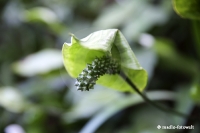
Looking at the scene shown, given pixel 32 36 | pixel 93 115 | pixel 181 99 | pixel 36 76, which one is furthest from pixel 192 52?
pixel 32 36

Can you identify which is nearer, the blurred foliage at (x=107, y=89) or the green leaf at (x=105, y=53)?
the green leaf at (x=105, y=53)

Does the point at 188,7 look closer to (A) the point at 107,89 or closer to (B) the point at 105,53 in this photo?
(B) the point at 105,53

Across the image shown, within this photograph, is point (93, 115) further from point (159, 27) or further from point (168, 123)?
point (159, 27)

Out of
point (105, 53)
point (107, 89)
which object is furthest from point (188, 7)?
point (107, 89)

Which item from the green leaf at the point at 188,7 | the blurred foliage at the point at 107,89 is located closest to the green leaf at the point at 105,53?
the green leaf at the point at 188,7

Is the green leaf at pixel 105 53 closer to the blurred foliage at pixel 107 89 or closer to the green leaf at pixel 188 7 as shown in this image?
the green leaf at pixel 188 7

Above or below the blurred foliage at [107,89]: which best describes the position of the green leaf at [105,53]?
below

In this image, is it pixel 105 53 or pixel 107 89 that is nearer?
pixel 105 53

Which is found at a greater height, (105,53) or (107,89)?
(107,89)
